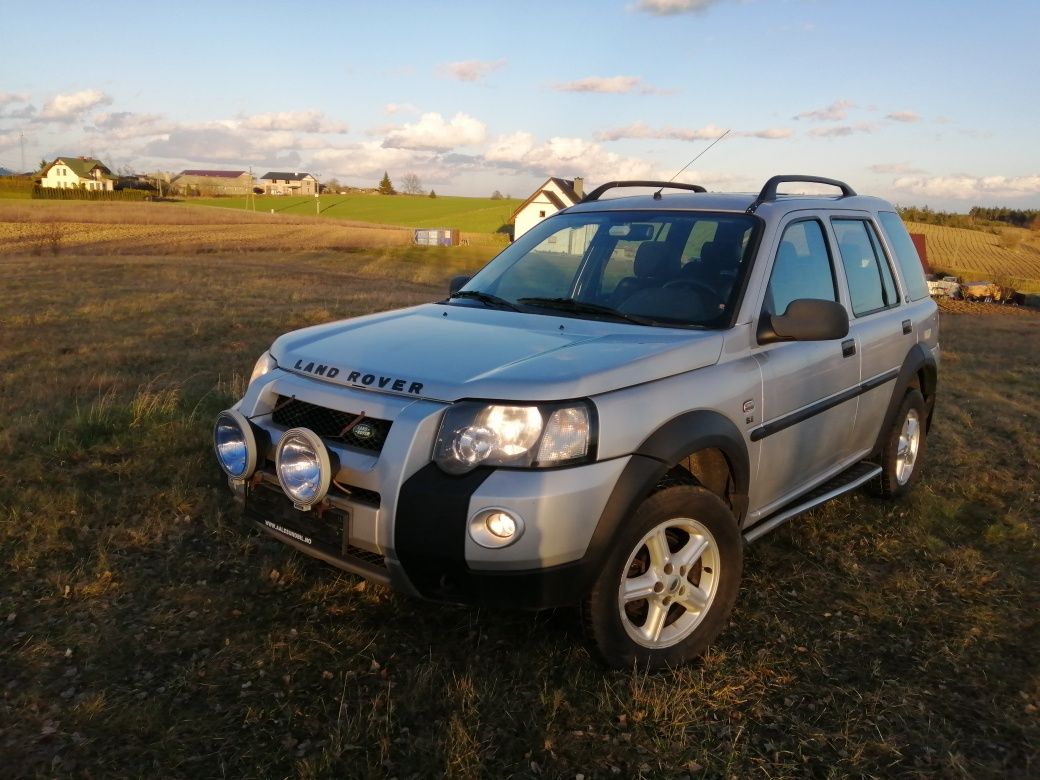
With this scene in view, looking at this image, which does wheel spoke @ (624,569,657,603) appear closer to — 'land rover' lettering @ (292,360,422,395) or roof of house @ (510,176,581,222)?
'land rover' lettering @ (292,360,422,395)

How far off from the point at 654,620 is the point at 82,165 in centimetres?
11384

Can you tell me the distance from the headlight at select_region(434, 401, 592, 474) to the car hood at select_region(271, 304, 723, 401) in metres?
0.05

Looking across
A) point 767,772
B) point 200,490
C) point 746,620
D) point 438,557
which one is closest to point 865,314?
point 746,620

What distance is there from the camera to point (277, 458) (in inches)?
112

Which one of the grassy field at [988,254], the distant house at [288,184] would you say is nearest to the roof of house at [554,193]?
the grassy field at [988,254]

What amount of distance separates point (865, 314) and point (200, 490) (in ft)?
12.9

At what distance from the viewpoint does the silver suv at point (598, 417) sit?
2.62 m

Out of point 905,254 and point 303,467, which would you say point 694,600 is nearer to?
point 303,467

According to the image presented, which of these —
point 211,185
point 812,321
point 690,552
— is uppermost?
point 211,185

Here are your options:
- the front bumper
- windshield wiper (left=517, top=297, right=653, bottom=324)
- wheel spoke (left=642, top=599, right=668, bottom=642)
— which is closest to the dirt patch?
windshield wiper (left=517, top=297, right=653, bottom=324)

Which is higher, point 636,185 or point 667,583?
point 636,185

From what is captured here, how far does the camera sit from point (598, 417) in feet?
8.78

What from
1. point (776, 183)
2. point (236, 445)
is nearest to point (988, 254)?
point (776, 183)

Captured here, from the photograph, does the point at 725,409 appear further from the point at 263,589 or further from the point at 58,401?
the point at 58,401
